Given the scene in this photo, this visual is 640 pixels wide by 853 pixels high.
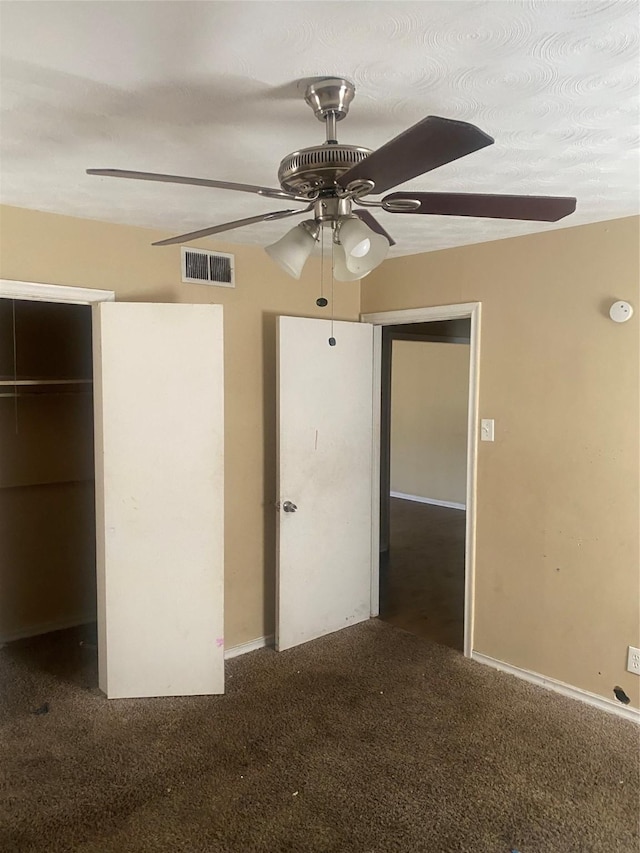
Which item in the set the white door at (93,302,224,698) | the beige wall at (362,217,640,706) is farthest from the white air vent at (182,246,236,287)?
the beige wall at (362,217,640,706)

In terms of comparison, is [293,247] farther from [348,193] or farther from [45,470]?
[45,470]

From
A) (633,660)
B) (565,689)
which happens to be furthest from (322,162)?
(565,689)

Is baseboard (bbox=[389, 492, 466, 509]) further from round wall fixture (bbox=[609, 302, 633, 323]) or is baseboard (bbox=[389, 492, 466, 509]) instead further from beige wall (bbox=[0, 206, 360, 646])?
round wall fixture (bbox=[609, 302, 633, 323])

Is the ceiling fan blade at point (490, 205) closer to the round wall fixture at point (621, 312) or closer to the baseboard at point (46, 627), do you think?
the round wall fixture at point (621, 312)

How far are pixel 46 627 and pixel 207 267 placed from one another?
2.53 meters

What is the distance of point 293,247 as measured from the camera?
178 centimetres

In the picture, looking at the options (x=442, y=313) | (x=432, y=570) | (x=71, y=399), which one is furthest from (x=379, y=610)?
(x=71, y=399)

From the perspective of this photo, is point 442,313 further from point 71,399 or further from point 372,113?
point 71,399

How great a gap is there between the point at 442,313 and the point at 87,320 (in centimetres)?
234

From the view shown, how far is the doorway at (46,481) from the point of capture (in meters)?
3.75

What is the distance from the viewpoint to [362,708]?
295 cm

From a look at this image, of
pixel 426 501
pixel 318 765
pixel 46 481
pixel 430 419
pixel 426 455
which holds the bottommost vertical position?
pixel 318 765

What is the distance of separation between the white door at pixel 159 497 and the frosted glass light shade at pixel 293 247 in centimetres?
125

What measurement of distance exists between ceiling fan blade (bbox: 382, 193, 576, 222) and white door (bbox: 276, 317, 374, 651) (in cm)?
185
